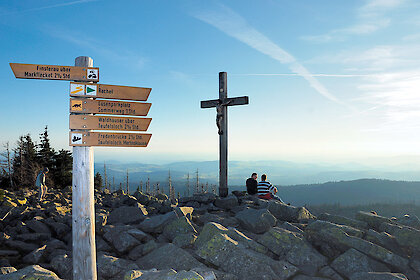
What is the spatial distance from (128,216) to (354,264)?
7030 millimetres

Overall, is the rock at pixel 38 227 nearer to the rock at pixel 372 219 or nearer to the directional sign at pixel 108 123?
the directional sign at pixel 108 123

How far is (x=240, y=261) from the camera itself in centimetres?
705

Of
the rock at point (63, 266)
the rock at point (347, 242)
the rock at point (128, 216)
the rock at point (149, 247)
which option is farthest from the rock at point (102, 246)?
the rock at point (347, 242)

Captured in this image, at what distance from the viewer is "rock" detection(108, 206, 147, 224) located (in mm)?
10367

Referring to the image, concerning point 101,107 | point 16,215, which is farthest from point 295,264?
point 16,215

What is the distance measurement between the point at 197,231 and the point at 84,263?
350 cm

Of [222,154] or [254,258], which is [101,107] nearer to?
[254,258]

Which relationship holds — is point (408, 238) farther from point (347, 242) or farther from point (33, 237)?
point (33, 237)

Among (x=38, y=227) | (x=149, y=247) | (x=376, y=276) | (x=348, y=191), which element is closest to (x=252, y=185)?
(x=149, y=247)

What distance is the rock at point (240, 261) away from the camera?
22.5 ft

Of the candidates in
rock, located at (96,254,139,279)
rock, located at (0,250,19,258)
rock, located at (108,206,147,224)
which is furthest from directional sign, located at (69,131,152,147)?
rock, located at (108,206,147,224)

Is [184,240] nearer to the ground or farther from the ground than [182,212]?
nearer to the ground

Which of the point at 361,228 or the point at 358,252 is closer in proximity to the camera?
the point at 358,252

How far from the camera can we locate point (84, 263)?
6.32 metres
